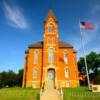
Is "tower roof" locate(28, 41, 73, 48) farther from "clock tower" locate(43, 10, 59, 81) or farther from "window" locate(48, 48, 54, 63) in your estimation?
"window" locate(48, 48, 54, 63)

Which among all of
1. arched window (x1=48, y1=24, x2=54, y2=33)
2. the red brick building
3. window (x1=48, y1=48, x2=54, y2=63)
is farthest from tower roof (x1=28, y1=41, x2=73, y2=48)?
arched window (x1=48, y1=24, x2=54, y2=33)

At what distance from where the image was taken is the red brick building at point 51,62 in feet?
150

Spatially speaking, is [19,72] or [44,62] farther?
[19,72]

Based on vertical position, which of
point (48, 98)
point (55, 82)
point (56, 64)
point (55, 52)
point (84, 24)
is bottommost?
point (48, 98)

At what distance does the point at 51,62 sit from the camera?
46.1 meters

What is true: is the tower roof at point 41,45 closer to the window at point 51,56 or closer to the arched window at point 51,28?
the window at point 51,56

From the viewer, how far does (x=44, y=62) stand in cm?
4622

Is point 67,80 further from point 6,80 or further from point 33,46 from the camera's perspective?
point 6,80

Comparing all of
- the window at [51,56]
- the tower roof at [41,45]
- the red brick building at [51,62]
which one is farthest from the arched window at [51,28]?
the window at [51,56]

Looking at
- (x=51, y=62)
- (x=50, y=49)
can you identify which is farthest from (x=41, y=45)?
(x=51, y=62)

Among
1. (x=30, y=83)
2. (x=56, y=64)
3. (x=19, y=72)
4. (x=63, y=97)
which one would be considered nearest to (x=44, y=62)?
(x=56, y=64)

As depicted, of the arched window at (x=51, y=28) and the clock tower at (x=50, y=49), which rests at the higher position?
the arched window at (x=51, y=28)

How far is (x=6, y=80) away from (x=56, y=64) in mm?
42429

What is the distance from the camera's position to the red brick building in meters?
45.8
